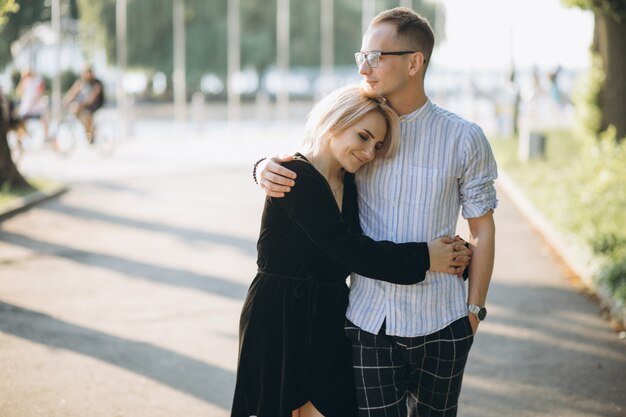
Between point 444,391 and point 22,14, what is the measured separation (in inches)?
1158

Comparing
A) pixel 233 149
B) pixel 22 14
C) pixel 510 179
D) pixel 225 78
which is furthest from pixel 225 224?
pixel 225 78

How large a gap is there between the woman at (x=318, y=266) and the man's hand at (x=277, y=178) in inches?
1.1

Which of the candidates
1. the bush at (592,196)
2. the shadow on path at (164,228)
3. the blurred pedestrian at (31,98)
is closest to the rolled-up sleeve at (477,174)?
the bush at (592,196)

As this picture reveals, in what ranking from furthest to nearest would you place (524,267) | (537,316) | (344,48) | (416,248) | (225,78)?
(344,48), (225,78), (524,267), (537,316), (416,248)

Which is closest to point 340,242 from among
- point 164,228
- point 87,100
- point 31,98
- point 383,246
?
point 383,246

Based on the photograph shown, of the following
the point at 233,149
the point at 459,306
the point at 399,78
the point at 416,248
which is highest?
the point at 399,78

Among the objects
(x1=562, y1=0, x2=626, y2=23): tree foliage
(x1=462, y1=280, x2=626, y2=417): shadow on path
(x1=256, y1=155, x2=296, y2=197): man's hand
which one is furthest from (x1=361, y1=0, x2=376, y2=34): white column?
(x1=256, y1=155, x2=296, y2=197): man's hand

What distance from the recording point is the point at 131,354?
6.20 m

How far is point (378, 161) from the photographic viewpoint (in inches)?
122

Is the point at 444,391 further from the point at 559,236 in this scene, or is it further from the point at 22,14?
the point at 22,14

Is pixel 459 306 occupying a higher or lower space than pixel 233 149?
higher

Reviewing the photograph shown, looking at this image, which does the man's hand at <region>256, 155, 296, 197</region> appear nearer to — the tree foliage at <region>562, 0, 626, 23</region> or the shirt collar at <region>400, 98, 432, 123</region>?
the shirt collar at <region>400, 98, 432, 123</region>

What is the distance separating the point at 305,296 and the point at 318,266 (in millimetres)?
109

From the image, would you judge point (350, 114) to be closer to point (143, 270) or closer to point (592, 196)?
point (143, 270)
